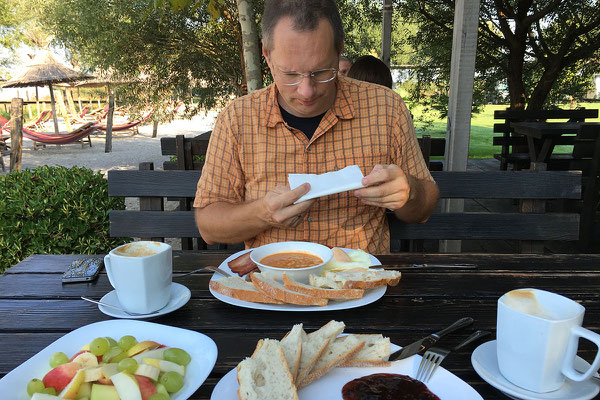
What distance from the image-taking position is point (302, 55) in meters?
1.82

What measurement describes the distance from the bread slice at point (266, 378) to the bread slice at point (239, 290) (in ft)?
1.28

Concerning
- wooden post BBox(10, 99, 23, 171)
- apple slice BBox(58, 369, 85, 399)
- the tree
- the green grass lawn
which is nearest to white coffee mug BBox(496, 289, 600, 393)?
apple slice BBox(58, 369, 85, 399)

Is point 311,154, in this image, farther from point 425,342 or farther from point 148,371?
point 148,371

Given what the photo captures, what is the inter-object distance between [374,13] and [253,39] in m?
5.43

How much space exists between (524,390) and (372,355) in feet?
0.99

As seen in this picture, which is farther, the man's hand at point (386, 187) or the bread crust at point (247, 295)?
the man's hand at point (386, 187)

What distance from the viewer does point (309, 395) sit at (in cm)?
88

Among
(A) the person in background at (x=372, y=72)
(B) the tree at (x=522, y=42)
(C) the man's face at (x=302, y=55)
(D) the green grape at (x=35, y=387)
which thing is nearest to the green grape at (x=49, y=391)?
(D) the green grape at (x=35, y=387)

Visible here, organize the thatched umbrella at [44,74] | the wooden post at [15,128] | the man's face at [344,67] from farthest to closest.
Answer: the thatched umbrella at [44,74]
the wooden post at [15,128]
the man's face at [344,67]

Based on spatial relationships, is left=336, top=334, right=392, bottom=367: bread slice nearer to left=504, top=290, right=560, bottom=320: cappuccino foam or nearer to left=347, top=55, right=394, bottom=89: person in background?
→ left=504, top=290, right=560, bottom=320: cappuccino foam

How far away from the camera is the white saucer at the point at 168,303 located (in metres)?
1.25

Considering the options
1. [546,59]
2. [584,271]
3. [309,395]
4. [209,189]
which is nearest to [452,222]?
[584,271]

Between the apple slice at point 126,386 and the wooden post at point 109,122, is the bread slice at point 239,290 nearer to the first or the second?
the apple slice at point 126,386

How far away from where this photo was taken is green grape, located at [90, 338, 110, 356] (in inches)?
36.2
